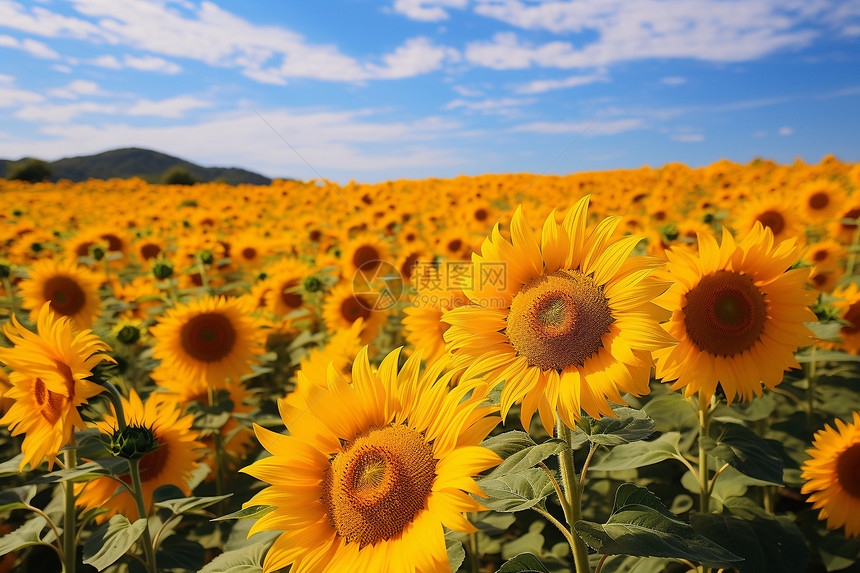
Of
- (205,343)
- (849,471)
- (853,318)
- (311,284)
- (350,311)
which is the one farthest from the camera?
(350,311)

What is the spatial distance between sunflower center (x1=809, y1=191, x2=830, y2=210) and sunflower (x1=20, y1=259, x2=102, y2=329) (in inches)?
342

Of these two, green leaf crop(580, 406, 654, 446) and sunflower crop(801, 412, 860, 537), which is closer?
green leaf crop(580, 406, 654, 446)

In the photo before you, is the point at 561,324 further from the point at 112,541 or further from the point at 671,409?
the point at 112,541

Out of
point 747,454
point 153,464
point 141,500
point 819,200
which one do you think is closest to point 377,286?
point 153,464

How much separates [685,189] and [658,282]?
40.8 ft

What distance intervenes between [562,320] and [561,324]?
1 centimetres

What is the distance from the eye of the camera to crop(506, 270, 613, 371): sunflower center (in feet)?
4.61

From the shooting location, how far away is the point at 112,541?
182cm

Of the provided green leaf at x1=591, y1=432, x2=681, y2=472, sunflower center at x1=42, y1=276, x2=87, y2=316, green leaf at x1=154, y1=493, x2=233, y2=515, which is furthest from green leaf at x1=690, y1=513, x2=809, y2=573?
sunflower center at x1=42, y1=276, x2=87, y2=316

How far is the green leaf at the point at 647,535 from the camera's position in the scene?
1.24 m

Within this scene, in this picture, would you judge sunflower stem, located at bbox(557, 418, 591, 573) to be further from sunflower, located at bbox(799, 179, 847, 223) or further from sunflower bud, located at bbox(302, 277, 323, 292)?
sunflower, located at bbox(799, 179, 847, 223)

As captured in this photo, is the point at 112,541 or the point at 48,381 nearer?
the point at 112,541

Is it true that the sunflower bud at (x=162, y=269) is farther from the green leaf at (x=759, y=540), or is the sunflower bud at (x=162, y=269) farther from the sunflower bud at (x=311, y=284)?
the green leaf at (x=759, y=540)

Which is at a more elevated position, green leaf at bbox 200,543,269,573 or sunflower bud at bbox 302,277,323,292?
sunflower bud at bbox 302,277,323,292
